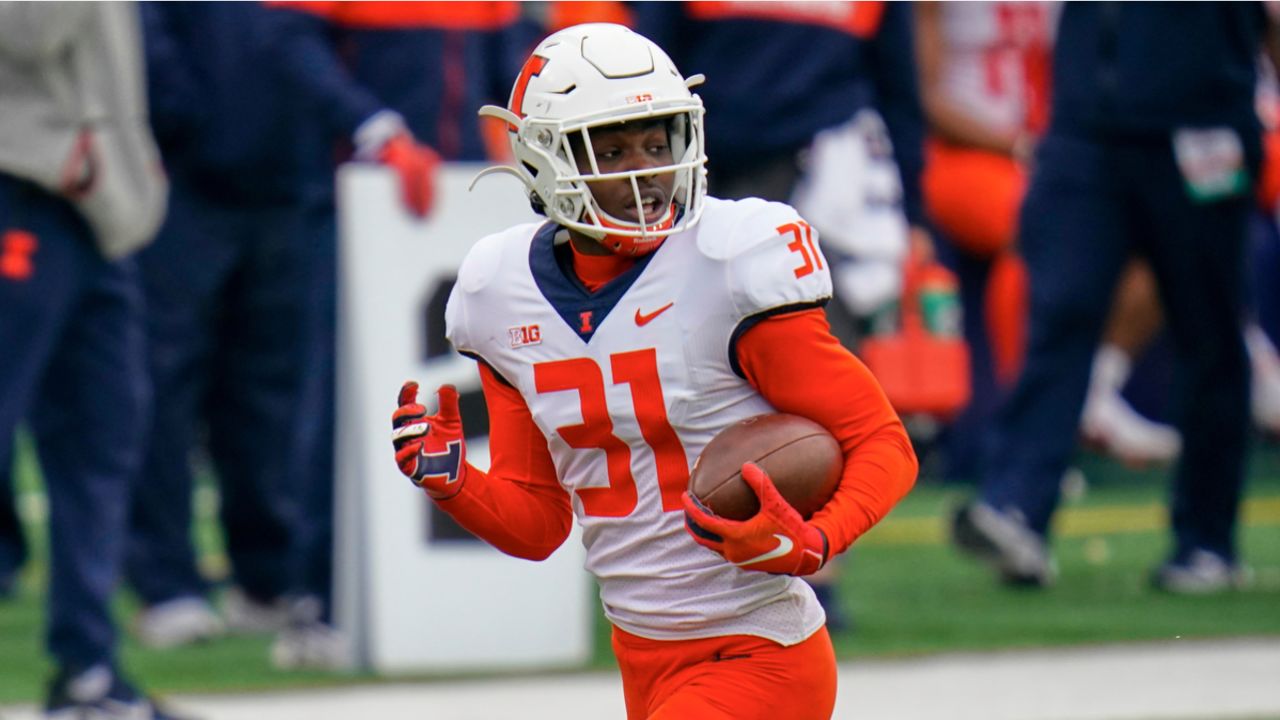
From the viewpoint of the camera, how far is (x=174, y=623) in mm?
6445

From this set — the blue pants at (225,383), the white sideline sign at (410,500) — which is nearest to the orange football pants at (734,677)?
the white sideline sign at (410,500)

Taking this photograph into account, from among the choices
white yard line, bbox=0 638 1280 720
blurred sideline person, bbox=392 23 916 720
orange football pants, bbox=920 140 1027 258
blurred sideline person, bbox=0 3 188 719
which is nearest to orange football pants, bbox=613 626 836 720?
blurred sideline person, bbox=392 23 916 720

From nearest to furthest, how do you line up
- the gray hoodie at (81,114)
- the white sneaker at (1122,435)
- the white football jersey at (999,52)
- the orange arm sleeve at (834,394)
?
the orange arm sleeve at (834,394)
the gray hoodie at (81,114)
the white football jersey at (999,52)
the white sneaker at (1122,435)

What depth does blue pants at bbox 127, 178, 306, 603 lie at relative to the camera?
6.55 meters

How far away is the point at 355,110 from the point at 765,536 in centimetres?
293

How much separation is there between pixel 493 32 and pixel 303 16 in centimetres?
55

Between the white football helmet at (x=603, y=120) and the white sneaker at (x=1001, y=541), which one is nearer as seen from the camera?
the white football helmet at (x=603, y=120)

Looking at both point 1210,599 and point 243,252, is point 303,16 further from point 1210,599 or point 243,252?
point 1210,599

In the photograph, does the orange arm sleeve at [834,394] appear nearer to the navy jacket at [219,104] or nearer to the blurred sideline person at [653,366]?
the blurred sideline person at [653,366]

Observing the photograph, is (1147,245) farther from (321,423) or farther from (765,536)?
(765,536)

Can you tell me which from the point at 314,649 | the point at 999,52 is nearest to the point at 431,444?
the point at 314,649

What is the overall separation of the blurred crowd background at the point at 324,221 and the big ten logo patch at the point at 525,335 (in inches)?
69.6

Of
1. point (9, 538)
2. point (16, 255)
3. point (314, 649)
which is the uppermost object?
point (16, 255)

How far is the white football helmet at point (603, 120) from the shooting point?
339cm
